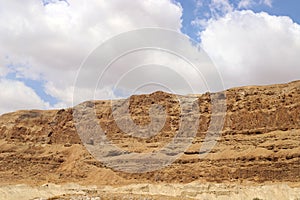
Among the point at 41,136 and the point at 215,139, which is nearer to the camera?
the point at 215,139

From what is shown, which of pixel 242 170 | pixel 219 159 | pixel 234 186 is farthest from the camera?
pixel 219 159

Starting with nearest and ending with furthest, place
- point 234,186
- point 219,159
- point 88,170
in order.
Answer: point 234,186
point 219,159
point 88,170

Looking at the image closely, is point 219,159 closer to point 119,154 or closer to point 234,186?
point 234,186

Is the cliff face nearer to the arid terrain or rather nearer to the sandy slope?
the arid terrain

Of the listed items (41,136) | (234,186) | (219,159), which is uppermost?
(41,136)

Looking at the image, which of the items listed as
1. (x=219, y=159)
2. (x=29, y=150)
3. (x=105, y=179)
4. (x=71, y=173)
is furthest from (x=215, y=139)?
(x=29, y=150)

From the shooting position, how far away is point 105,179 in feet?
296

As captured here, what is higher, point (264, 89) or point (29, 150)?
point (264, 89)

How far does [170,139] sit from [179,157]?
36.2 ft

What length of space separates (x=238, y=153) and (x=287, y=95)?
709 inches

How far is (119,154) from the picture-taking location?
328 ft

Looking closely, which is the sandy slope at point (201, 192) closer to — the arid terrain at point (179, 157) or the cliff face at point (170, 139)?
the arid terrain at point (179, 157)

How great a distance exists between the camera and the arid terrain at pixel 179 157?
239ft

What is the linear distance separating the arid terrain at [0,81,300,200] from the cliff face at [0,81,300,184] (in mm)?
168
